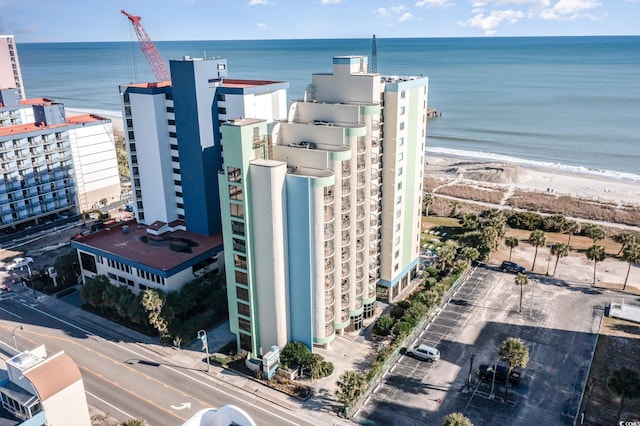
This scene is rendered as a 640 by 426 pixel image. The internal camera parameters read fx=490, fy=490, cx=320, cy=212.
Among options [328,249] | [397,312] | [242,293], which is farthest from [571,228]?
[242,293]

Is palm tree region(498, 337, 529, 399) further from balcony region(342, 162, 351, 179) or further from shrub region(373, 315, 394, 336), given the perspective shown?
balcony region(342, 162, 351, 179)

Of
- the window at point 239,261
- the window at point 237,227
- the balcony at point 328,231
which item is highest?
the window at point 237,227

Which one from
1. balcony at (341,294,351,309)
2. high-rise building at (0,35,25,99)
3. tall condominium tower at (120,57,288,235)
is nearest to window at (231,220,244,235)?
balcony at (341,294,351,309)

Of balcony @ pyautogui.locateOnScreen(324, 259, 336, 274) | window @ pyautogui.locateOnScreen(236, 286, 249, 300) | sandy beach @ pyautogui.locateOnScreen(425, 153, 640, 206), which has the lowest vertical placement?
sandy beach @ pyautogui.locateOnScreen(425, 153, 640, 206)

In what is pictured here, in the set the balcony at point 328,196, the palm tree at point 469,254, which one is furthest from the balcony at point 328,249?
the palm tree at point 469,254

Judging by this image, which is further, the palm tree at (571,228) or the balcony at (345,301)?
the palm tree at (571,228)

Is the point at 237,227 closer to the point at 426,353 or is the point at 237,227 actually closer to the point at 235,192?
the point at 235,192

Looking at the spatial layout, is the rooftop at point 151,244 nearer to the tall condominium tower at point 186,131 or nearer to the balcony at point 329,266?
the tall condominium tower at point 186,131

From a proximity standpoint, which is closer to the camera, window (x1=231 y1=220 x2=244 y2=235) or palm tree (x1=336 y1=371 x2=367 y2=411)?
palm tree (x1=336 y1=371 x2=367 y2=411)
